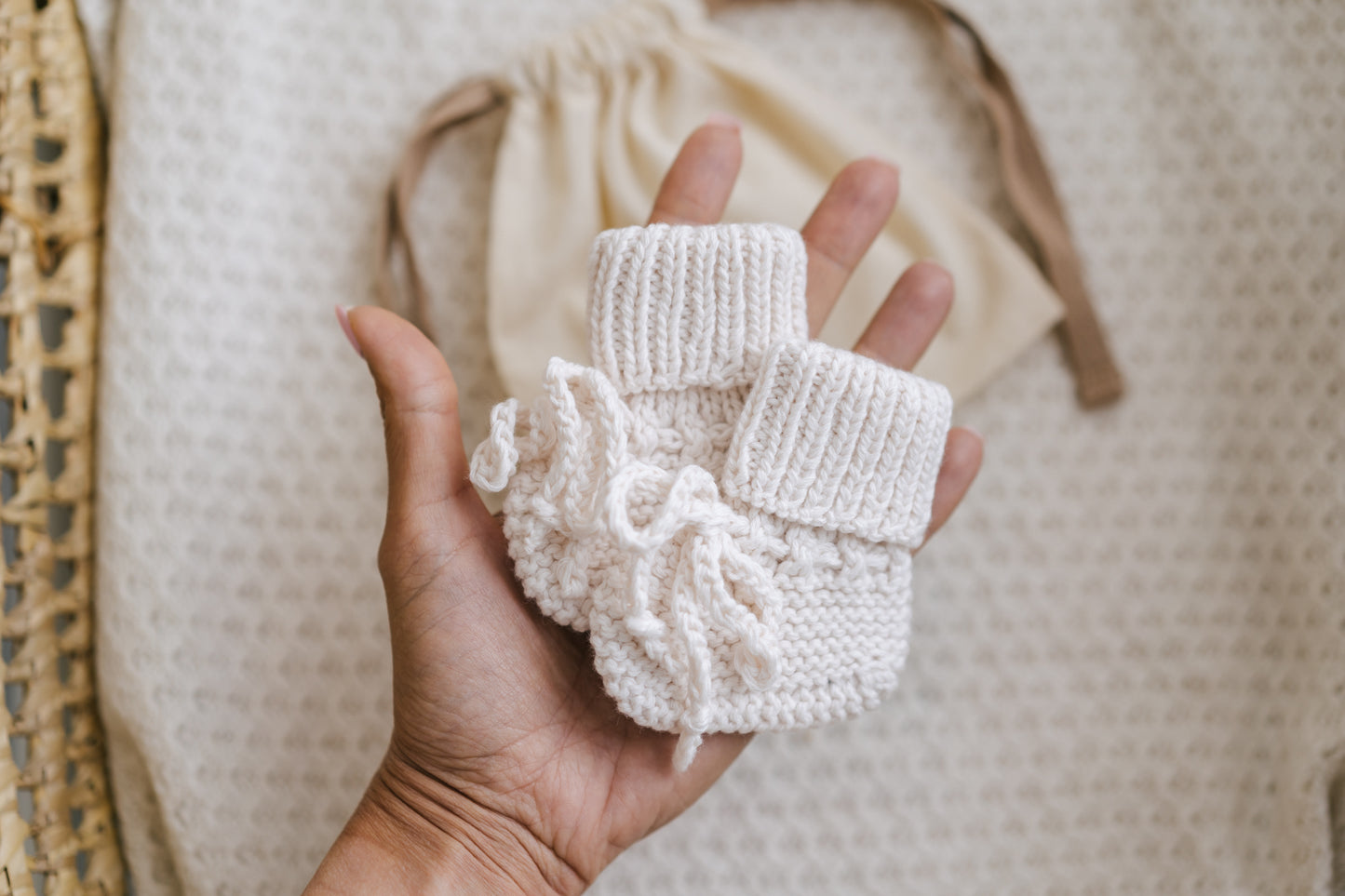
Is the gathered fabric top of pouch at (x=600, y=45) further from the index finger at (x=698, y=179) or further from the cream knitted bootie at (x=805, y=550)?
the cream knitted bootie at (x=805, y=550)

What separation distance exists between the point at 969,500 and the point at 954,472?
166 mm

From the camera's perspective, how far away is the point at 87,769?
1003mm

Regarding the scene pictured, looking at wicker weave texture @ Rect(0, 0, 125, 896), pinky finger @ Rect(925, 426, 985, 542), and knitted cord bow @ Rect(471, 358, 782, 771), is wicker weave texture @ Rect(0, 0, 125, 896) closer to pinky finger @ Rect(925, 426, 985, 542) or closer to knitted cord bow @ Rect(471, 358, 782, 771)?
knitted cord bow @ Rect(471, 358, 782, 771)

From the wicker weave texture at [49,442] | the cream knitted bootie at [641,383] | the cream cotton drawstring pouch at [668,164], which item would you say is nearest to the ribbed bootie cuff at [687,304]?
the cream knitted bootie at [641,383]

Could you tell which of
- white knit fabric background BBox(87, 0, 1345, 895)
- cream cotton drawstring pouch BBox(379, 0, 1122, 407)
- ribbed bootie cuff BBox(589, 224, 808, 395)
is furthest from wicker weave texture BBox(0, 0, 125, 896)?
ribbed bootie cuff BBox(589, 224, 808, 395)

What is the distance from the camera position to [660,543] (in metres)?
0.69

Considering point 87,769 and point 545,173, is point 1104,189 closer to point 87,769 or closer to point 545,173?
point 545,173

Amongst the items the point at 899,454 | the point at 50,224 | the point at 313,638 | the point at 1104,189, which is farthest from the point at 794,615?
the point at 50,224

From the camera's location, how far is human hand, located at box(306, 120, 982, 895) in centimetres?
77

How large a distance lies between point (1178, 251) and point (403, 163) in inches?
35.4

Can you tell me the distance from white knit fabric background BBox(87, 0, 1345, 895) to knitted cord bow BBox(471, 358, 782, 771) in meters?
0.33

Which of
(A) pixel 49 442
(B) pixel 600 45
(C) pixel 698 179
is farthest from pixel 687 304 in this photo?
(A) pixel 49 442

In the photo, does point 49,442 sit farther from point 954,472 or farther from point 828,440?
point 954,472

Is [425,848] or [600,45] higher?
[600,45]
